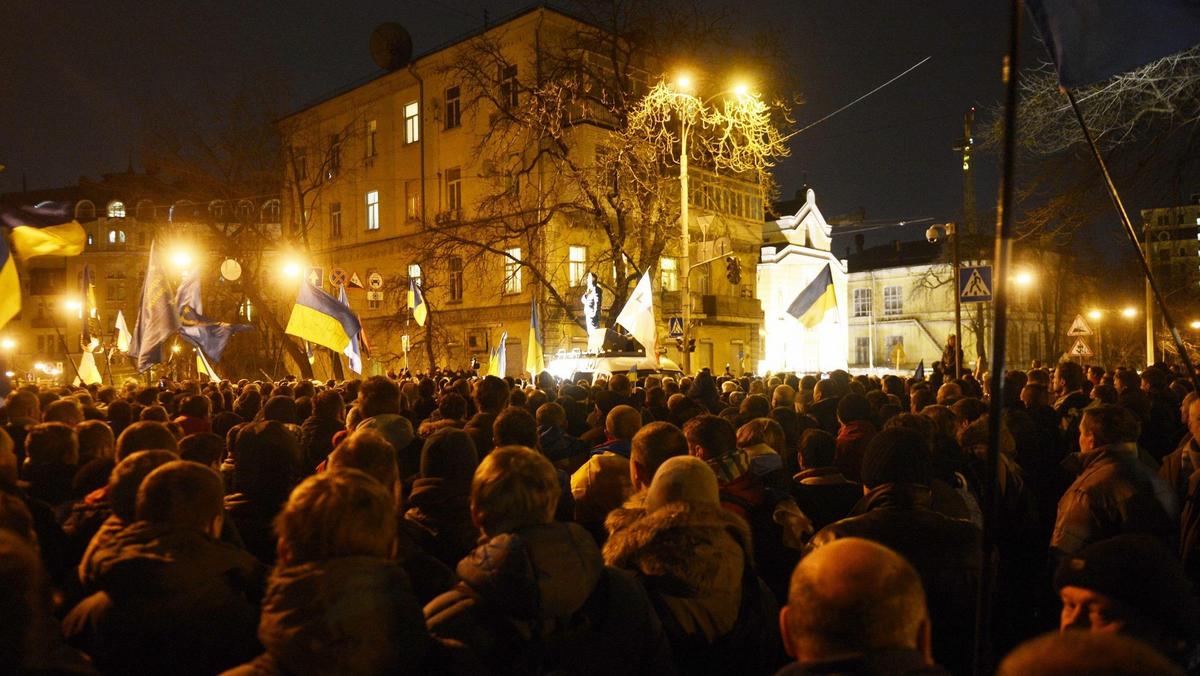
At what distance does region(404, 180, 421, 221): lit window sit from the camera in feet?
136

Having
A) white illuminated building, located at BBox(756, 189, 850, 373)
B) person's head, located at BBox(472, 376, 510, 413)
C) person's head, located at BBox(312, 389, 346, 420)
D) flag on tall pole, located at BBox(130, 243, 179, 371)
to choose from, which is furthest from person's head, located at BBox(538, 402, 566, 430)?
white illuminated building, located at BBox(756, 189, 850, 373)

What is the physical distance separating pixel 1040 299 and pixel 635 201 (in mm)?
46422

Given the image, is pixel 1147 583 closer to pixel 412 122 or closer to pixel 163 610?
pixel 163 610

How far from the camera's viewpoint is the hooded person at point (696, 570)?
3.31 meters

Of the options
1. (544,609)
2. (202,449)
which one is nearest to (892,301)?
(202,449)

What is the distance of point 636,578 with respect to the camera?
3.24 metres

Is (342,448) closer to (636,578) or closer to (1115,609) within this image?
(636,578)

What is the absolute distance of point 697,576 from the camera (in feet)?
10.9

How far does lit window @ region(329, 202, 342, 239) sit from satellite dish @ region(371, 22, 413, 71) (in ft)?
27.6

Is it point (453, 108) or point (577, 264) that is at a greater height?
point (453, 108)

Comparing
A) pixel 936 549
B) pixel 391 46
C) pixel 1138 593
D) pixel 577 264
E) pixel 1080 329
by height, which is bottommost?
pixel 936 549

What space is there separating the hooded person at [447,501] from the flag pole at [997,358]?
273 cm

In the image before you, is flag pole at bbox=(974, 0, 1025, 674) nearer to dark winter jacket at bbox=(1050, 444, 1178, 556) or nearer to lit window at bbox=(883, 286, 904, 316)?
dark winter jacket at bbox=(1050, 444, 1178, 556)

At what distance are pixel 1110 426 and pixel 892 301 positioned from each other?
70850 mm
